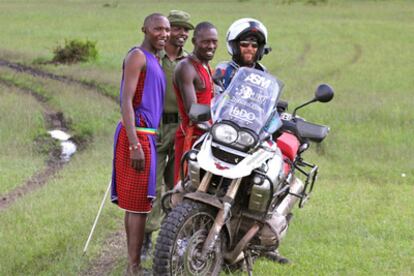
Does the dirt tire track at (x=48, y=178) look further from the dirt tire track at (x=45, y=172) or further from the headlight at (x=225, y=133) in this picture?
the headlight at (x=225, y=133)

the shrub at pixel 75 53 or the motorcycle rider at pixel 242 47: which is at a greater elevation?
the motorcycle rider at pixel 242 47

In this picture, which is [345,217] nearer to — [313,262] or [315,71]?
[313,262]

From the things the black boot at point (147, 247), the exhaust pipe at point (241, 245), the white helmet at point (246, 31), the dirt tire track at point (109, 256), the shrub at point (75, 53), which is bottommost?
the shrub at point (75, 53)

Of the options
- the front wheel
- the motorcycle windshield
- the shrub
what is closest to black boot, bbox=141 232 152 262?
the front wheel

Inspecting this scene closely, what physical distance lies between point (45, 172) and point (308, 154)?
4283 millimetres

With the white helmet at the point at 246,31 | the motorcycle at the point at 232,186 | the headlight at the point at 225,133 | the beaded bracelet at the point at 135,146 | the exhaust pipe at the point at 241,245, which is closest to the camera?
the motorcycle at the point at 232,186

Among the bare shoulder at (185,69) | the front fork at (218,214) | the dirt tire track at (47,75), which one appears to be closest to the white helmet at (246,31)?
the bare shoulder at (185,69)

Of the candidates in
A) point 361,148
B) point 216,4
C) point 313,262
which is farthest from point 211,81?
point 216,4

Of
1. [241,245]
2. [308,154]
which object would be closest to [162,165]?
[241,245]

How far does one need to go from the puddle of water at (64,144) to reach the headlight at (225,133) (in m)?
6.63

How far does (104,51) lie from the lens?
25.0 m

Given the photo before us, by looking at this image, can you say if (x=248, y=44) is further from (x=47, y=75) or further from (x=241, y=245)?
(x=47, y=75)

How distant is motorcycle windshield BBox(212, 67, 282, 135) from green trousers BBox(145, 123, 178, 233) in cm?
120

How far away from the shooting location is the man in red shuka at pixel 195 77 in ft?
19.1
